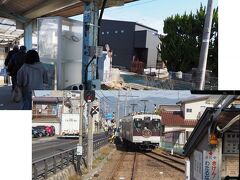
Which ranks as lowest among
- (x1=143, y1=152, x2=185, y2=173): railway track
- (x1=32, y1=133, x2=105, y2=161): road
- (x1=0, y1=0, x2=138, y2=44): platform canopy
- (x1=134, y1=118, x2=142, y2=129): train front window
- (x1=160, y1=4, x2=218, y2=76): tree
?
(x1=143, y1=152, x2=185, y2=173): railway track

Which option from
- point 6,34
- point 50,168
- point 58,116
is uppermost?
point 6,34

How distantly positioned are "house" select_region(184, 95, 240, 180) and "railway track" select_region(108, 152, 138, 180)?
35cm

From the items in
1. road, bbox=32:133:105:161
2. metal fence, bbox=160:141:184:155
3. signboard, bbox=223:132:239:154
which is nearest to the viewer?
signboard, bbox=223:132:239:154

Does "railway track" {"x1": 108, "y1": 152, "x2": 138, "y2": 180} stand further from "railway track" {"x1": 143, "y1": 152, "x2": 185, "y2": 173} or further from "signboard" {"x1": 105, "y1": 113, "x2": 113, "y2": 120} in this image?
"signboard" {"x1": 105, "y1": 113, "x2": 113, "y2": 120}

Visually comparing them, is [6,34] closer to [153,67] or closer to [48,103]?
[48,103]

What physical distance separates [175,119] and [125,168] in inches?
14.4

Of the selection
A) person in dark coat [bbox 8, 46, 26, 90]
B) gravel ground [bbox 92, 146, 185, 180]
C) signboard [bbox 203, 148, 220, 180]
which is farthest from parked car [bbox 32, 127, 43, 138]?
signboard [bbox 203, 148, 220, 180]

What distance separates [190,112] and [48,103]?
779 mm

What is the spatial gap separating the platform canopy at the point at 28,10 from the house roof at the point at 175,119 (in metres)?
0.63

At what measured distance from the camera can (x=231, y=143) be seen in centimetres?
219

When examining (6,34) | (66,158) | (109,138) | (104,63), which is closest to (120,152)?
(109,138)

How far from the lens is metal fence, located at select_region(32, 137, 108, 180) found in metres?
2.48

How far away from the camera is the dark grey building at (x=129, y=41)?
7.65 feet

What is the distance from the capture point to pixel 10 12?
8.67 ft
